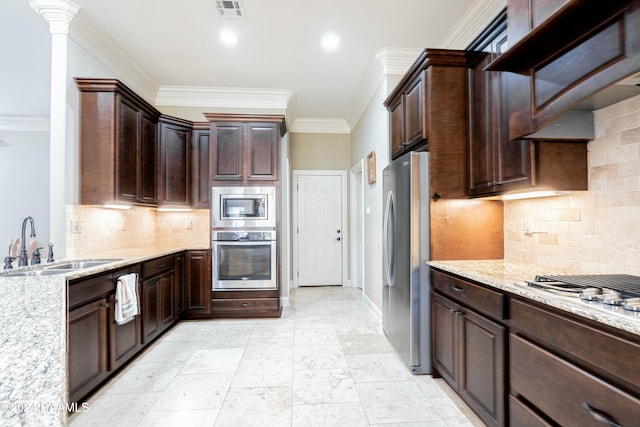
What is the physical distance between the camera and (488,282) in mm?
1622

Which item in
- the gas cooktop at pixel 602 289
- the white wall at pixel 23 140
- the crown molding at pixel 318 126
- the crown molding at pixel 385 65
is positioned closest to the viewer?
the gas cooktop at pixel 602 289

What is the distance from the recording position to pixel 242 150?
12.2 feet

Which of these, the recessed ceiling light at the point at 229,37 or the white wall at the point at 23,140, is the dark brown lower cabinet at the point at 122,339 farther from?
the recessed ceiling light at the point at 229,37

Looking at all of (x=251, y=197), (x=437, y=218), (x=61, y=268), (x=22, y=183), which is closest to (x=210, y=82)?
(x=251, y=197)

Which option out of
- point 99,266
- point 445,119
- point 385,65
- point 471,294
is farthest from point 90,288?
point 385,65

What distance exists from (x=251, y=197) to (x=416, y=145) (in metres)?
2.05

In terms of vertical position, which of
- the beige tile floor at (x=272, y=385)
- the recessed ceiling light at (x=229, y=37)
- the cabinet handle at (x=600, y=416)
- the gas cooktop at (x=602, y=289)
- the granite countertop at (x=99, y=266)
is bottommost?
the beige tile floor at (x=272, y=385)

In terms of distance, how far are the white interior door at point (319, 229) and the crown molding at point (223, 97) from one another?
1.49 m

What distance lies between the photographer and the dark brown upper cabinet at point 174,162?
3.63 metres

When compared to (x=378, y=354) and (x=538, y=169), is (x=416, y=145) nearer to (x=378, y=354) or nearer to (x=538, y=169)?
(x=538, y=169)

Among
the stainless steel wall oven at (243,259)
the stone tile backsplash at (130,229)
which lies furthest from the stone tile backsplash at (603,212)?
the stone tile backsplash at (130,229)

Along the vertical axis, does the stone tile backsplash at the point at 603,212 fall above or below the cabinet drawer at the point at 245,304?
above

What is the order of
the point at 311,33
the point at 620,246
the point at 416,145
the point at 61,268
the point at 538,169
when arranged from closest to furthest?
the point at 620,246 → the point at 538,169 → the point at 61,268 → the point at 416,145 → the point at 311,33

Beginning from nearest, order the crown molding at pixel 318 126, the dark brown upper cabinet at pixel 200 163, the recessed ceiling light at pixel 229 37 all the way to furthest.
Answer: the recessed ceiling light at pixel 229 37
the dark brown upper cabinet at pixel 200 163
the crown molding at pixel 318 126
